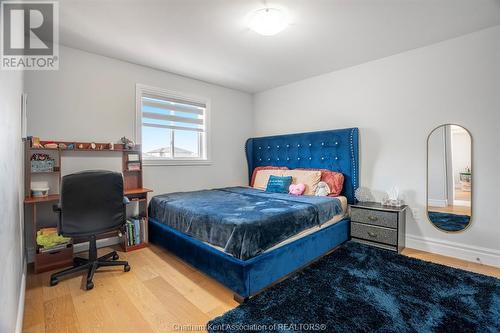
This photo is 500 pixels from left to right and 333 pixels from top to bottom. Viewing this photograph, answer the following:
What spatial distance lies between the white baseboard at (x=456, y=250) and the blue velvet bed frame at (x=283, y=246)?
831mm

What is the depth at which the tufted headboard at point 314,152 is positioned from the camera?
343cm

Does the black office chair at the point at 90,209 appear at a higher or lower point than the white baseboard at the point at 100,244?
higher

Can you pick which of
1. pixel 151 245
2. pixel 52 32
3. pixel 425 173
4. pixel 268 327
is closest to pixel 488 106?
pixel 425 173

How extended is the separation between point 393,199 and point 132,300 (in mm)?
3082

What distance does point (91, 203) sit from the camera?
218 centimetres

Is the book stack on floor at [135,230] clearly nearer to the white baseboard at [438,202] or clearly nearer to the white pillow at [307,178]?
the white pillow at [307,178]

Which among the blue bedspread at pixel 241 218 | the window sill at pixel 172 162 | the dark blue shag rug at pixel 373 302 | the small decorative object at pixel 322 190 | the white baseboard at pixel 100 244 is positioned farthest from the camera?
the window sill at pixel 172 162

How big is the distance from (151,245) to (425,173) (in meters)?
3.56

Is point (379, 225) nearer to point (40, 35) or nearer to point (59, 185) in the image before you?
point (59, 185)

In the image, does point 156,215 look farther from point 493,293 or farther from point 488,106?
point 488,106

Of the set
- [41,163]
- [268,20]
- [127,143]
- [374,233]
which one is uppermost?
[268,20]

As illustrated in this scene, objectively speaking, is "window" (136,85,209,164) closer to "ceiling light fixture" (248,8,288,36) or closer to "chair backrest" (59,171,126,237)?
"chair backrest" (59,171,126,237)

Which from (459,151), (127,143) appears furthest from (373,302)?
(127,143)

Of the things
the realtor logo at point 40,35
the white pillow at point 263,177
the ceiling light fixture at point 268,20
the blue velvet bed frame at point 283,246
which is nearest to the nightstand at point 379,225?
the blue velvet bed frame at point 283,246
